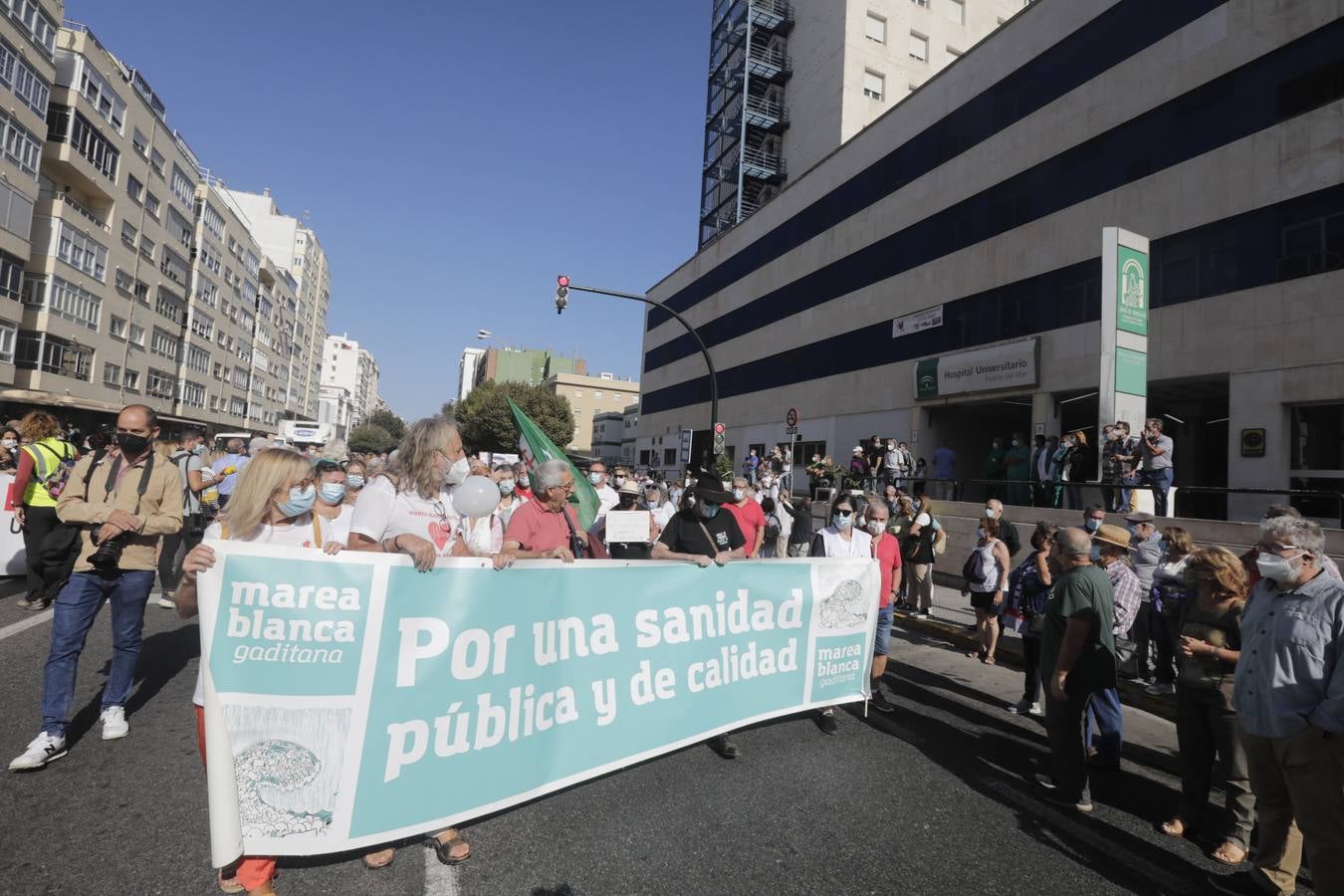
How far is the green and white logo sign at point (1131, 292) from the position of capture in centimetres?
1239

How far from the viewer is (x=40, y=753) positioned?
3531 millimetres

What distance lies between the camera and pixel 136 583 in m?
4.09

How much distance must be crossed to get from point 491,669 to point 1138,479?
11416mm

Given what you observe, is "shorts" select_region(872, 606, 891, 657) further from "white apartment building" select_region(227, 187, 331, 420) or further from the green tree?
the green tree

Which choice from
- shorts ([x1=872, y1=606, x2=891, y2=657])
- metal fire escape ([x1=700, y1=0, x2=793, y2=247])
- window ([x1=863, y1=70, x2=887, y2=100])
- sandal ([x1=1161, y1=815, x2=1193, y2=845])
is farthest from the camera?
metal fire escape ([x1=700, y1=0, x2=793, y2=247])

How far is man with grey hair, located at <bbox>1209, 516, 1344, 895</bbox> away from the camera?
280cm

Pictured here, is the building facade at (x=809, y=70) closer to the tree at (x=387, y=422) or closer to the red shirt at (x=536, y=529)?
the red shirt at (x=536, y=529)

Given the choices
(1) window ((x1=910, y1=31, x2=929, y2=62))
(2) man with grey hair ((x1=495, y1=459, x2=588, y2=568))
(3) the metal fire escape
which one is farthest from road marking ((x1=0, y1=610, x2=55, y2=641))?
(1) window ((x1=910, y1=31, x2=929, y2=62))

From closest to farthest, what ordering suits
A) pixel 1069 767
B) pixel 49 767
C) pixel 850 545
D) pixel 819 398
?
pixel 49 767 < pixel 1069 767 < pixel 850 545 < pixel 819 398

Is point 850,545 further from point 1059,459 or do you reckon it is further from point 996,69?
point 996,69

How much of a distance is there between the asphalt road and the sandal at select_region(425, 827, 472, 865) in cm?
5

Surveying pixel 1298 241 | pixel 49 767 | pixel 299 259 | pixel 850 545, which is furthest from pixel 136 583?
pixel 299 259

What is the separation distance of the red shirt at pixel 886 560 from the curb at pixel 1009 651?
8.66 ft

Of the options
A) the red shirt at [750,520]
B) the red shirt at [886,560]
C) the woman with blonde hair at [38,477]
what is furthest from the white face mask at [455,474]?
the woman with blonde hair at [38,477]
